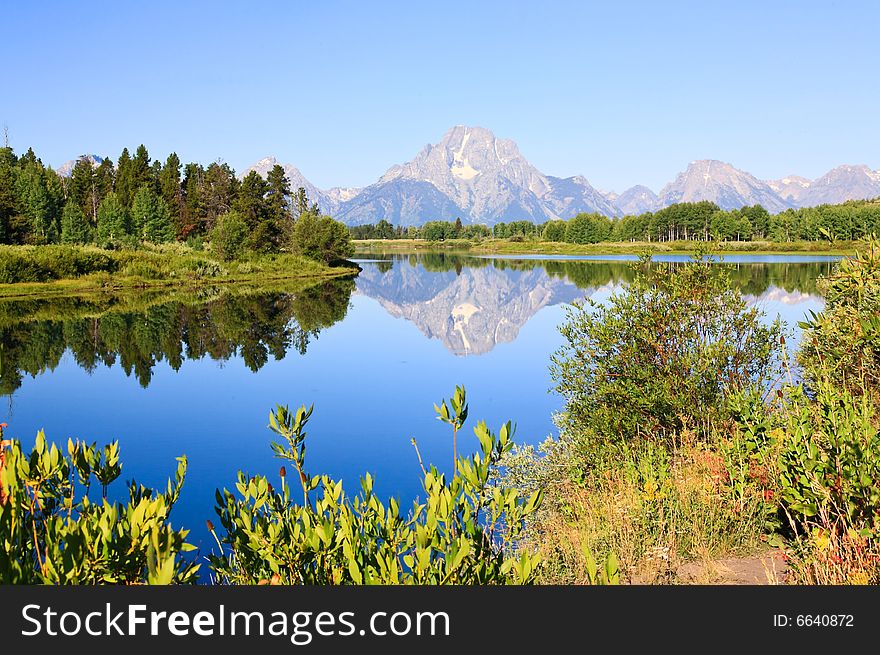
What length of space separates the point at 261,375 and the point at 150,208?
7117cm

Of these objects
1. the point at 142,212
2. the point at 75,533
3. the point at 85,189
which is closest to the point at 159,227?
the point at 142,212

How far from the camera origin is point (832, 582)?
258 inches

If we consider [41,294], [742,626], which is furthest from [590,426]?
[41,294]

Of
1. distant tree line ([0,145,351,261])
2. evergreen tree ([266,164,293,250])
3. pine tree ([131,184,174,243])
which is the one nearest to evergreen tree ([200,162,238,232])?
distant tree line ([0,145,351,261])

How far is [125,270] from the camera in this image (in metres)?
71.5

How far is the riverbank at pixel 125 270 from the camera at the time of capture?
202ft

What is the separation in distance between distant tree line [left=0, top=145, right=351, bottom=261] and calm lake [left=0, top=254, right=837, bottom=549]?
29483mm

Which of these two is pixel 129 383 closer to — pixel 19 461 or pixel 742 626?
pixel 19 461

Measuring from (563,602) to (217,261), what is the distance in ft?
285

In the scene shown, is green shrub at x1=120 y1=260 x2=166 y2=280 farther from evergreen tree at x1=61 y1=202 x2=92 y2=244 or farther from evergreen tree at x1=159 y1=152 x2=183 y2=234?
evergreen tree at x1=159 y1=152 x2=183 y2=234

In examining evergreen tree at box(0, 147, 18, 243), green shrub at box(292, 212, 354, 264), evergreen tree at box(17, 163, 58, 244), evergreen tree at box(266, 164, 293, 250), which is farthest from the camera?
evergreen tree at box(266, 164, 293, 250)

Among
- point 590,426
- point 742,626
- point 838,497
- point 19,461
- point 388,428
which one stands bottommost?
point 388,428

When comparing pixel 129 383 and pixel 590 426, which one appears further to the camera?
pixel 129 383

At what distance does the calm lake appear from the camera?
20.4 meters
